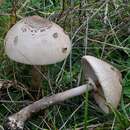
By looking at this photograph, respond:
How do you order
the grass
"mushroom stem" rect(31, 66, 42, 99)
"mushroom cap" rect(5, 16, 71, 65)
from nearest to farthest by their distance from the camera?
"mushroom cap" rect(5, 16, 71, 65) < the grass < "mushroom stem" rect(31, 66, 42, 99)

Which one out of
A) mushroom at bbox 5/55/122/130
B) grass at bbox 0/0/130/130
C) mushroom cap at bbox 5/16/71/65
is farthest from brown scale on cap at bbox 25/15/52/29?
grass at bbox 0/0/130/130

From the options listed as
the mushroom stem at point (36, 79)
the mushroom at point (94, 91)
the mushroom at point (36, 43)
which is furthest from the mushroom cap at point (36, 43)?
the mushroom stem at point (36, 79)

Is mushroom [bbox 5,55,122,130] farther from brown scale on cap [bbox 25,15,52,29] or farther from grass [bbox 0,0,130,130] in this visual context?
brown scale on cap [bbox 25,15,52,29]

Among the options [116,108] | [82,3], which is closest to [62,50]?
[116,108]

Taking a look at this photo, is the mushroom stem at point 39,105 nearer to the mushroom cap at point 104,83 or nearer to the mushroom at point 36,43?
the mushroom cap at point 104,83

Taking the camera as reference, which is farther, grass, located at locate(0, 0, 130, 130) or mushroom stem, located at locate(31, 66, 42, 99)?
mushroom stem, located at locate(31, 66, 42, 99)

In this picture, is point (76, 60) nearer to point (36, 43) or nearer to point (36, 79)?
point (36, 79)

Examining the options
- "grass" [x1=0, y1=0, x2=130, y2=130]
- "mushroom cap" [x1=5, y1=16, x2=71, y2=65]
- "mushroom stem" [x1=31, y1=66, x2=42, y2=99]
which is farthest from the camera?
"mushroom stem" [x1=31, y1=66, x2=42, y2=99]

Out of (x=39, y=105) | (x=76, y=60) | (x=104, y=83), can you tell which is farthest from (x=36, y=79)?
(x=104, y=83)
